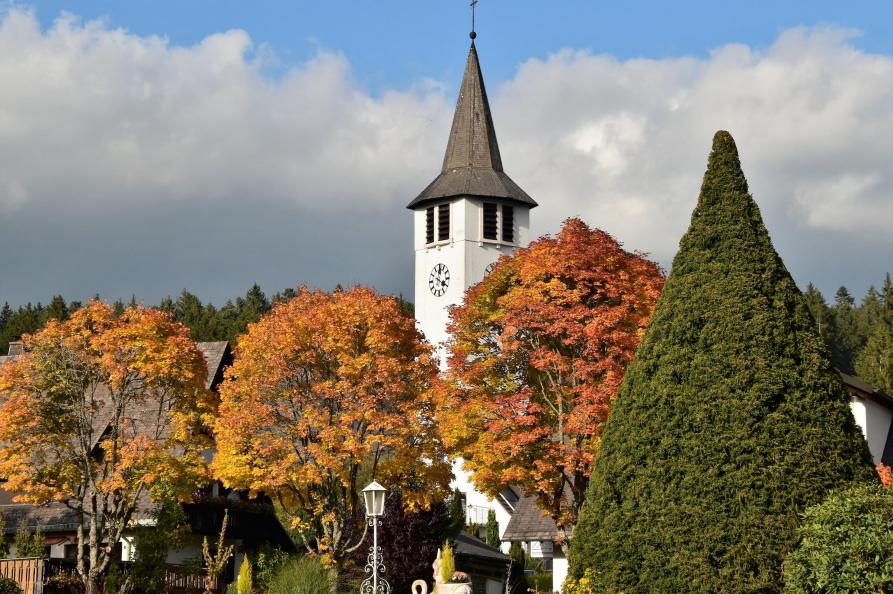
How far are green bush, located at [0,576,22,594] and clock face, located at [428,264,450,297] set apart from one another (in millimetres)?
49865

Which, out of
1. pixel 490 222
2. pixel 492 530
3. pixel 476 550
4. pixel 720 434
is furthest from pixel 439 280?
pixel 720 434

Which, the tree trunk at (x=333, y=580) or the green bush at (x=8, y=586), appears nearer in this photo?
the green bush at (x=8, y=586)

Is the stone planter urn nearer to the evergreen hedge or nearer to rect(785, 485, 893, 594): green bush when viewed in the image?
the evergreen hedge

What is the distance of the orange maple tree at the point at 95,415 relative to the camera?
119ft

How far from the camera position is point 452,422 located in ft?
113

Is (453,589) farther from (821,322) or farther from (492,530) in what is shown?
(821,322)

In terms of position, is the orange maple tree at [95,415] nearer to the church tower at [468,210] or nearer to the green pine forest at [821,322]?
the green pine forest at [821,322]

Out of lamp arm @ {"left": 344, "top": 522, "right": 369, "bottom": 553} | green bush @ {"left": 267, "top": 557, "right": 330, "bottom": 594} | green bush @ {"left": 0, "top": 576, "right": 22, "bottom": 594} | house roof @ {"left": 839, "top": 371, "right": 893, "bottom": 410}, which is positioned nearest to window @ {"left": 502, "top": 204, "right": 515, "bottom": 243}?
house roof @ {"left": 839, "top": 371, "right": 893, "bottom": 410}

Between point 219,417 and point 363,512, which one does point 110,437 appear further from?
point 363,512

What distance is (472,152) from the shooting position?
256 feet

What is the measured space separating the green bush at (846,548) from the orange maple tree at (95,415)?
20.6 meters

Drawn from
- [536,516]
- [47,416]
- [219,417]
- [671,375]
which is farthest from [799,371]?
[536,516]

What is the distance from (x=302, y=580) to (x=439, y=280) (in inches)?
2005

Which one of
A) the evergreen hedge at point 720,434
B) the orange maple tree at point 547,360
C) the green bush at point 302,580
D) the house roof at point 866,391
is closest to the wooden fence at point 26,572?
the green bush at point 302,580
